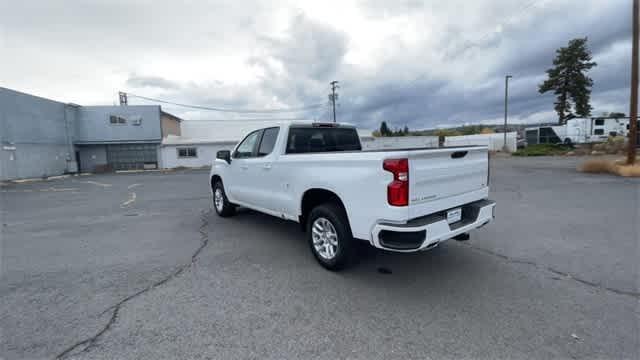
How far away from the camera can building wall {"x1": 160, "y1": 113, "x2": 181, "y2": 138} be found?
29344 mm

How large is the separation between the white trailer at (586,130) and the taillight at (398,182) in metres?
38.6

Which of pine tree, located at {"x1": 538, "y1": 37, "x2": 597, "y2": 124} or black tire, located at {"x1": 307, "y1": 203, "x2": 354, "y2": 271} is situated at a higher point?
pine tree, located at {"x1": 538, "y1": 37, "x2": 597, "y2": 124}

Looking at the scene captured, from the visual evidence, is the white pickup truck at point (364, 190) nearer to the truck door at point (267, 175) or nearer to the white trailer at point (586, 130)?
the truck door at point (267, 175)

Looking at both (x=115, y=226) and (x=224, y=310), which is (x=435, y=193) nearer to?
(x=224, y=310)

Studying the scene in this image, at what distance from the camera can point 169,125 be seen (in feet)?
105

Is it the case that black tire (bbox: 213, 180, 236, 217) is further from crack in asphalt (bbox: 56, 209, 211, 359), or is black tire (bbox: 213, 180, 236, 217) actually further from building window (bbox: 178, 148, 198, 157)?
building window (bbox: 178, 148, 198, 157)

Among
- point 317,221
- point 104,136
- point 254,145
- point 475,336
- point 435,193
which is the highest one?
point 104,136

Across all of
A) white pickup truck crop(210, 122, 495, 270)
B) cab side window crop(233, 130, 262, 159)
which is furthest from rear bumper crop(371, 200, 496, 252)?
cab side window crop(233, 130, 262, 159)

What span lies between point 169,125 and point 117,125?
5.25 m

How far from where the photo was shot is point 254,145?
534 centimetres

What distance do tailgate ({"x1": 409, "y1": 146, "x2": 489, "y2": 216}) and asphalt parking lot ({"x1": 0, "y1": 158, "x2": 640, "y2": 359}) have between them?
41.5 inches

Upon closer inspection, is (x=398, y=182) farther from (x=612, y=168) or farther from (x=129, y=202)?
(x=612, y=168)

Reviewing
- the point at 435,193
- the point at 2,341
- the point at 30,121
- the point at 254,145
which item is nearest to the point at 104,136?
the point at 30,121

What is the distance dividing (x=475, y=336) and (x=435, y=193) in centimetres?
137
